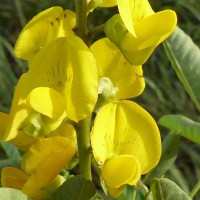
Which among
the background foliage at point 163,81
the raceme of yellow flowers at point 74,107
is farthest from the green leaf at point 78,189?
the background foliage at point 163,81

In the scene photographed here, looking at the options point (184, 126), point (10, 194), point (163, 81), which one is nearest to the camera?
point (10, 194)

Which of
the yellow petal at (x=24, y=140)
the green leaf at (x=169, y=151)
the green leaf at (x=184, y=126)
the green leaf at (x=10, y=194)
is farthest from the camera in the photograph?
the green leaf at (x=169, y=151)

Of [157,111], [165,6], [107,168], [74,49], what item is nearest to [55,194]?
[107,168]

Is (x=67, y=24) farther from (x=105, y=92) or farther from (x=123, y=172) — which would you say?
(x=123, y=172)

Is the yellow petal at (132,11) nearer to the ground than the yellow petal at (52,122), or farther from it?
farther from it

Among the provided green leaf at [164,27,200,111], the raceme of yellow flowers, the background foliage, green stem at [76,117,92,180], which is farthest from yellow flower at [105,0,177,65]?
the background foliage

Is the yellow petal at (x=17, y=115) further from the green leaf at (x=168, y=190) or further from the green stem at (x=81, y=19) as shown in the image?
the green leaf at (x=168, y=190)

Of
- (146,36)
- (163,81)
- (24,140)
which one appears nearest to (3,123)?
(24,140)
